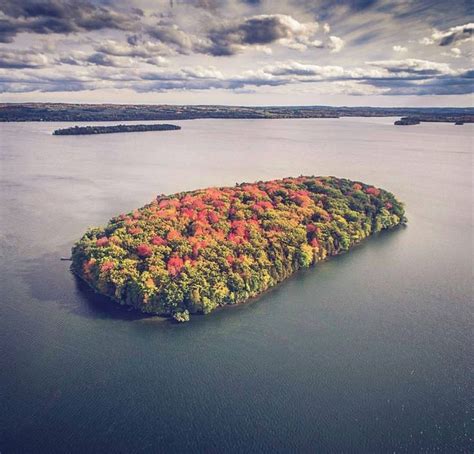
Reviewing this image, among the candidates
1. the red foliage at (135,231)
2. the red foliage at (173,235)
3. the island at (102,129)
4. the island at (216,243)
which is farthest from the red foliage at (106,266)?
the island at (102,129)

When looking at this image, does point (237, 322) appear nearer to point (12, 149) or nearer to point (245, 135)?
point (12, 149)

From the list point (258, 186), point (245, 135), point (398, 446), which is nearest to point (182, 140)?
point (245, 135)

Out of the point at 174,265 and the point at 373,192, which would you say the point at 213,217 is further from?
the point at 373,192

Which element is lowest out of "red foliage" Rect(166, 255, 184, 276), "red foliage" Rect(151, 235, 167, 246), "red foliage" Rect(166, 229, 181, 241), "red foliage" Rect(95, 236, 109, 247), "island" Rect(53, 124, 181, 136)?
"island" Rect(53, 124, 181, 136)

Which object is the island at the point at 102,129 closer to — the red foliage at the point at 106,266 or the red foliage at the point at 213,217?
the red foliage at the point at 213,217

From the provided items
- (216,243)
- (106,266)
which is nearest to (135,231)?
(106,266)

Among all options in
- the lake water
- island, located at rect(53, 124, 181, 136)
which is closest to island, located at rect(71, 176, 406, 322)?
the lake water

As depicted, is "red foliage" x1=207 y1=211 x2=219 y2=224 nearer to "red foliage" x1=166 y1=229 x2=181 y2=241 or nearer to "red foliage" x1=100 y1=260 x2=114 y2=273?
"red foliage" x1=166 y1=229 x2=181 y2=241

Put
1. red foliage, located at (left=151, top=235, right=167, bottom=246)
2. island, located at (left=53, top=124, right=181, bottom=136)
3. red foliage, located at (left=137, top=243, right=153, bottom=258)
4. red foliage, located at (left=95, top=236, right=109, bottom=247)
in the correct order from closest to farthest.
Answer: red foliage, located at (left=137, top=243, right=153, bottom=258)
red foliage, located at (left=151, top=235, right=167, bottom=246)
red foliage, located at (left=95, top=236, right=109, bottom=247)
island, located at (left=53, top=124, right=181, bottom=136)
